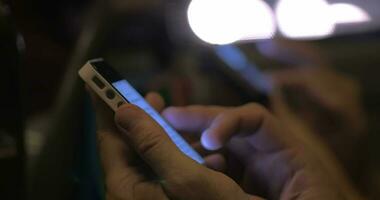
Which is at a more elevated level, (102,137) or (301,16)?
(102,137)

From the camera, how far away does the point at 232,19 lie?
42.8 inches

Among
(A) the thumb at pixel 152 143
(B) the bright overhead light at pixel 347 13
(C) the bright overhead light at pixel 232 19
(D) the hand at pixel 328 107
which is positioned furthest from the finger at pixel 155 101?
(B) the bright overhead light at pixel 347 13

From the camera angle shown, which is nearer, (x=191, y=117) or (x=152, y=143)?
(x=152, y=143)

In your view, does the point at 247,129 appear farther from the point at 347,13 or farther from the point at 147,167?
the point at 347,13

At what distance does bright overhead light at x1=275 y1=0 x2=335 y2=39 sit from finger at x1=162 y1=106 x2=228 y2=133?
0.48 meters

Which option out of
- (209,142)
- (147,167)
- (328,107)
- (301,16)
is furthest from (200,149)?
(301,16)

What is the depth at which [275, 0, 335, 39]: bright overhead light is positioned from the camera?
42.5 inches

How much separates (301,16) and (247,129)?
0.54 meters

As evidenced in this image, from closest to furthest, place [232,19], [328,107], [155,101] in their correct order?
[155,101] → [328,107] → [232,19]

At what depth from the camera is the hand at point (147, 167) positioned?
0.45 m

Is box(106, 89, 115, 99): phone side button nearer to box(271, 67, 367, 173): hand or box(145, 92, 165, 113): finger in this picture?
box(145, 92, 165, 113): finger

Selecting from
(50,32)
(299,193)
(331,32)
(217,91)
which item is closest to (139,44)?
(217,91)

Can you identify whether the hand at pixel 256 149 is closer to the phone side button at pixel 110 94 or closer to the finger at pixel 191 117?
the finger at pixel 191 117

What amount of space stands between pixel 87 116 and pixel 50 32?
0.27 metres
